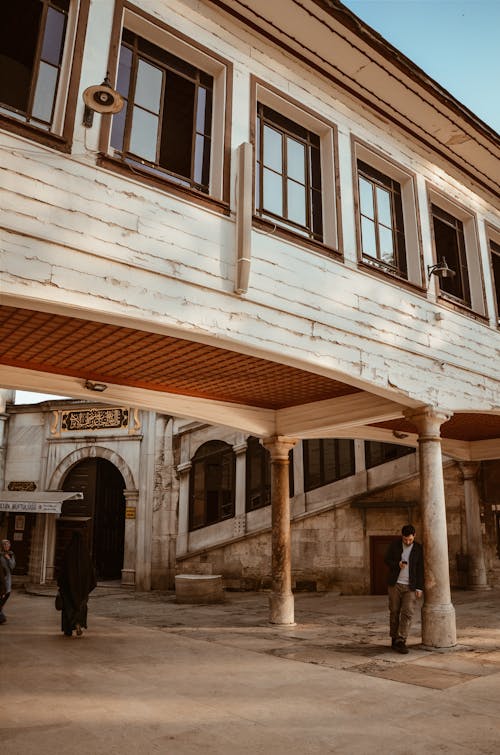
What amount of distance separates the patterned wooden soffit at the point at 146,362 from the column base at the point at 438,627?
3.13 meters

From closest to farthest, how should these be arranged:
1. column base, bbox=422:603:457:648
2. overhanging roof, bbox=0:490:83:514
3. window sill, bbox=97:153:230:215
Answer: window sill, bbox=97:153:230:215 < column base, bbox=422:603:457:648 < overhanging roof, bbox=0:490:83:514

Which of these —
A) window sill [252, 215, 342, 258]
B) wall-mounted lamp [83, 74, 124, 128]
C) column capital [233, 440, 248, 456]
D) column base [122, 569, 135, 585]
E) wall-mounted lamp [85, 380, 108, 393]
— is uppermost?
wall-mounted lamp [83, 74, 124, 128]

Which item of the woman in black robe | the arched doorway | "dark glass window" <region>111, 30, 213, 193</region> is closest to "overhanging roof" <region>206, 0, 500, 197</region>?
"dark glass window" <region>111, 30, 213, 193</region>

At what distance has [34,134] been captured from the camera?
16.1ft

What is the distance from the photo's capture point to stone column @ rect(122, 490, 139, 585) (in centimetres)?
1741

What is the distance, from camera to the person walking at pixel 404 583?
24.6ft

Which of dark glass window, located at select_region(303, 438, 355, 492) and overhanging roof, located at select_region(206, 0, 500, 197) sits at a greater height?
overhanging roof, located at select_region(206, 0, 500, 197)

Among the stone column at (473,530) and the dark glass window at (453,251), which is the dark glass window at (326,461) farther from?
the dark glass window at (453,251)

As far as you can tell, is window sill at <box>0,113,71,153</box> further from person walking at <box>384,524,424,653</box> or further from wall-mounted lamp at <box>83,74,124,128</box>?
person walking at <box>384,524,424,653</box>

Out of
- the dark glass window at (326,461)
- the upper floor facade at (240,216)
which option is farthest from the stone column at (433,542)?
the dark glass window at (326,461)

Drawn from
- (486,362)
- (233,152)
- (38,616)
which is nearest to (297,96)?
(233,152)

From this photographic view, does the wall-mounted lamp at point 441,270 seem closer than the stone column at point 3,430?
Yes

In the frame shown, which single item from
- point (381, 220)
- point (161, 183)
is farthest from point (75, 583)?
point (381, 220)

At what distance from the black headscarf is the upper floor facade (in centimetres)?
237
